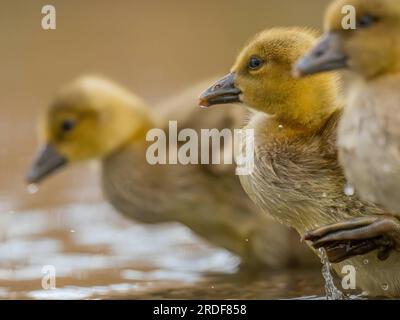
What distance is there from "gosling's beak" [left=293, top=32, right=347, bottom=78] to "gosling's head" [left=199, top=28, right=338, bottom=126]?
0.44m

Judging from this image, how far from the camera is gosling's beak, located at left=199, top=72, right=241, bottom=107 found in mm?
2996

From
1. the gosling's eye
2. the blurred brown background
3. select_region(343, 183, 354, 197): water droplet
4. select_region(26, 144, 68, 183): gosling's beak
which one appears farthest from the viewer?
the blurred brown background

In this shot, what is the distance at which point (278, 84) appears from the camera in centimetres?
292

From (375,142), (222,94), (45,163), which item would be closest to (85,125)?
(45,163)

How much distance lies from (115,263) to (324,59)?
5.10 ft

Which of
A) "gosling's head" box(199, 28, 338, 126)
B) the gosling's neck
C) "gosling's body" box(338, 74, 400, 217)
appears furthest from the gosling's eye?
"gosling's body" box(338, 74, 400, 217)

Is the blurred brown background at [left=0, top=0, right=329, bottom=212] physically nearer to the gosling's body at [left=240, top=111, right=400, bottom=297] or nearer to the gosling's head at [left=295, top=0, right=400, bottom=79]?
the gosling's body at [left=240, top=111, right=400, bottom=297]

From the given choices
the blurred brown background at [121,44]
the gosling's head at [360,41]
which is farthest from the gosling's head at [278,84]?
the blurred brown background at [121,44]

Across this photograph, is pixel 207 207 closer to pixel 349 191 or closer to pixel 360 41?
pixel 349 191

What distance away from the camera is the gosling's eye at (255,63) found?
296 cm
